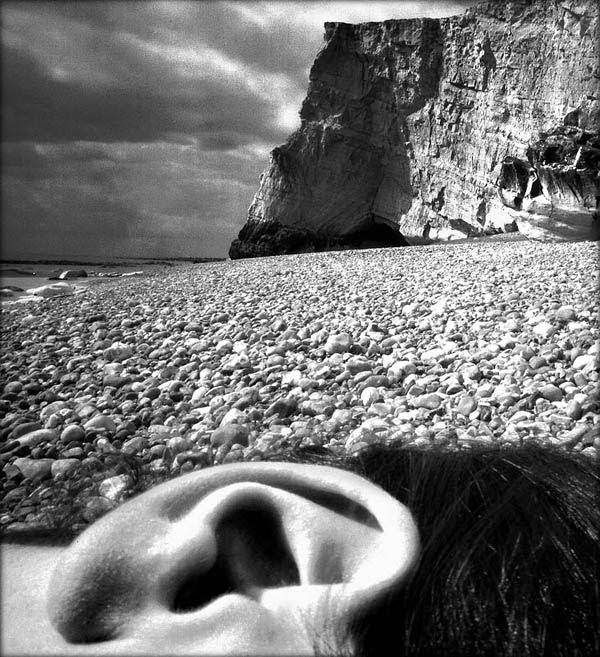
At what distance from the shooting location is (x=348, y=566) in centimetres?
91

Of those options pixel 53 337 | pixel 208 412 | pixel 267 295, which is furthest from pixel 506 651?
pixel 267 295

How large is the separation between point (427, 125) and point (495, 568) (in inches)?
1051

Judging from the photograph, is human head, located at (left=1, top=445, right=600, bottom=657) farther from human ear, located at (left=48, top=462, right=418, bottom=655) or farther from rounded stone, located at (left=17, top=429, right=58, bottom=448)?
rounded stone, located at (left=17, top=429, right=58, bottom=448)

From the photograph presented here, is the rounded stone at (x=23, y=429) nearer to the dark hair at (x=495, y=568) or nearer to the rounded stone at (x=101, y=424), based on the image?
the rounded stone at (x=101, y=424)

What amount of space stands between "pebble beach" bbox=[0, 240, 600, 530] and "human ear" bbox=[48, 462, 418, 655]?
486 millimetres

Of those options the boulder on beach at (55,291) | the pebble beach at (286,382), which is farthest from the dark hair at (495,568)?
the boulder on beach at (55,291)

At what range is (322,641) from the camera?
2.70ft

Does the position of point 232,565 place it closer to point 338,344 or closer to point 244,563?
point 244,563

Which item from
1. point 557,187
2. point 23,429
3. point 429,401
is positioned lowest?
point 23,429

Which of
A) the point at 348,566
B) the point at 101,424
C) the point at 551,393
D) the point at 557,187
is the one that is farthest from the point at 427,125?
the point at 348,566

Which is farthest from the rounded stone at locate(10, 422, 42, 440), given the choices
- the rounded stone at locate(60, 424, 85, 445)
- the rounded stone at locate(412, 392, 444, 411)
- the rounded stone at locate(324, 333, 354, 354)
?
the rounded stone at locate(412, 392, 444, 411)

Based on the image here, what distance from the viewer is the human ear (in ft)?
2.62

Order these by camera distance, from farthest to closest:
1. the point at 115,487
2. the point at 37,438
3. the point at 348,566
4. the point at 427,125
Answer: the point at 427,125, the point at 37,438, the point at 115,487, the point at 348,566

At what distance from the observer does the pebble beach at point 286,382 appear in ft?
6.63
